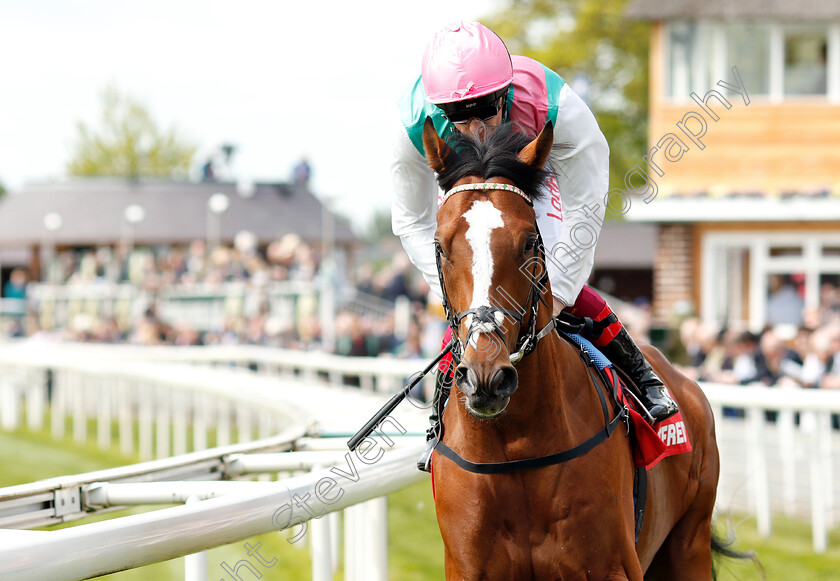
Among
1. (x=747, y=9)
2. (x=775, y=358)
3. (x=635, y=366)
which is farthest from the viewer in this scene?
(x=747, y=9)

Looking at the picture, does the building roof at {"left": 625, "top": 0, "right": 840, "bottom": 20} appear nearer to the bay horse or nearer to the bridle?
the bay horse

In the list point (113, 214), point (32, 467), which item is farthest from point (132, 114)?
point (32, 467)

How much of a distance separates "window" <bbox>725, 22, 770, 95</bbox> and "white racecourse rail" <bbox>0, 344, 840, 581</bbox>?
708 cm

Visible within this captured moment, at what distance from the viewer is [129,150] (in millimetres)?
41406

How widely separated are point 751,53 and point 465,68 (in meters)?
11.6

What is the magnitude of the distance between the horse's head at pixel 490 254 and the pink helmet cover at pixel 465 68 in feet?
Result: 0.45

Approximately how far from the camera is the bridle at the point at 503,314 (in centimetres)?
205

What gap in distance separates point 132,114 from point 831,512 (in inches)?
1565

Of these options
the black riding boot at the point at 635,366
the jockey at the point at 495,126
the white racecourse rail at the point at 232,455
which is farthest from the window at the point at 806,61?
the jockey at the point at 495,126

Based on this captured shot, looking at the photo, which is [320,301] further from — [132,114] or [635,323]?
[132,114]

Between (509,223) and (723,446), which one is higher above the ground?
(509,223)

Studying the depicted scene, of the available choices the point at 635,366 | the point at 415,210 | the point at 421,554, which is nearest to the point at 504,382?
the point at 415,210

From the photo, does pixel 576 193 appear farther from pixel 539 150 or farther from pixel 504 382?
pixel 504 382

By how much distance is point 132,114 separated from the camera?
40938mm
